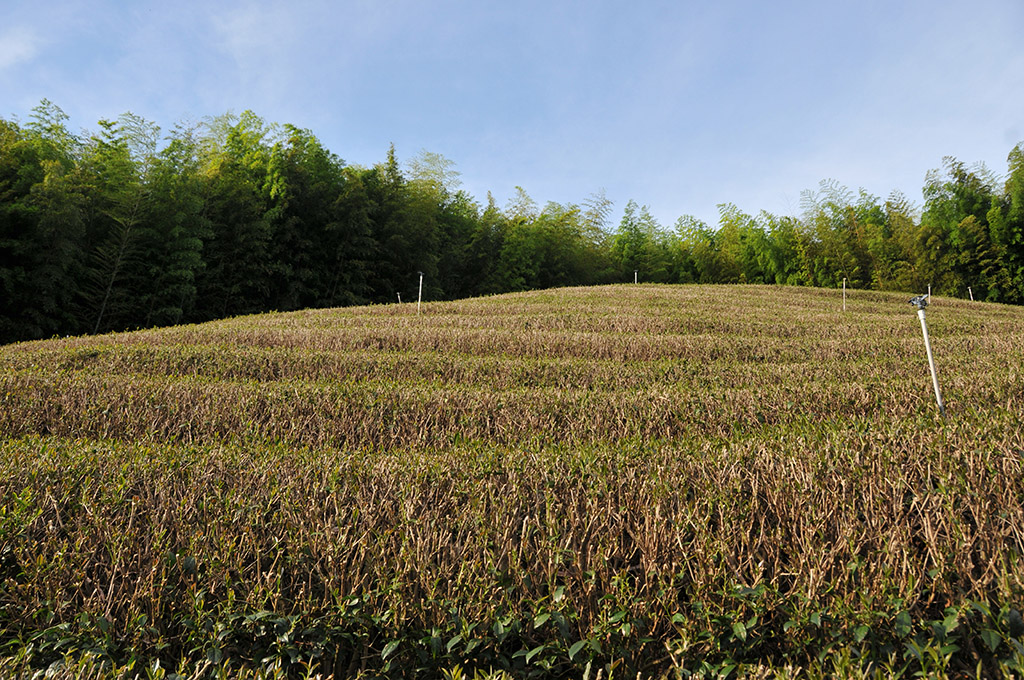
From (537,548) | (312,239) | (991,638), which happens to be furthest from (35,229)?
(991,638)

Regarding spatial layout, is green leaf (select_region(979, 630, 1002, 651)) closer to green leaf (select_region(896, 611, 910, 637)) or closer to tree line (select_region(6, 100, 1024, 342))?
green leaf (select_region(896, 611, 910, 637))

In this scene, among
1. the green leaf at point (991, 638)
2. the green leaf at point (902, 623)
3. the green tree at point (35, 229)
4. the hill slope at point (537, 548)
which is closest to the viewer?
the green leaf at point (991, 638)

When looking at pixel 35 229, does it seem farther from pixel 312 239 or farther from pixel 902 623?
pixel 902 623

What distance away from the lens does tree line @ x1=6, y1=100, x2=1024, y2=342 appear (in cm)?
1482

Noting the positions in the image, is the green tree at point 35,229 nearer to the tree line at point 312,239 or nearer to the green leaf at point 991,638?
the tree line at point 312,239

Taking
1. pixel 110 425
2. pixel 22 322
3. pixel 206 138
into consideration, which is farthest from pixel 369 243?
pixel 110 425

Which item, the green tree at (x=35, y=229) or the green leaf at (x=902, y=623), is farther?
the green tree at (x=35, y=229)

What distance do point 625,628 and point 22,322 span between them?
19115 mm

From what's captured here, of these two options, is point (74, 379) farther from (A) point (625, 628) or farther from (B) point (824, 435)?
(B) point (824, 435)

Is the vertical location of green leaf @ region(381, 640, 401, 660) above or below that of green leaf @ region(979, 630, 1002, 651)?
below

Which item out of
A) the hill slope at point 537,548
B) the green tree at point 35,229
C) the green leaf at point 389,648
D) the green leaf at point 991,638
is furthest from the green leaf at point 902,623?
the green tree at point 35,229

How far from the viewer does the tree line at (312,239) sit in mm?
14820

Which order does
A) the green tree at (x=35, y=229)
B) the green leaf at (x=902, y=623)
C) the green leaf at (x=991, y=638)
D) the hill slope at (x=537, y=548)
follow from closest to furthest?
the green leaf at (x=991, y=638), the green leaf at (x=902, y=623), the hill slope at (x=537, y=548), the green tree at (x=35, y=229)

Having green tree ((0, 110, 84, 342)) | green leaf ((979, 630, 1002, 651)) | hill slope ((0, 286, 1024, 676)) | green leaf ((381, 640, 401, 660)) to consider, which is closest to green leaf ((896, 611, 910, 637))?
hill slope ((0, 286, 1024, 676))
